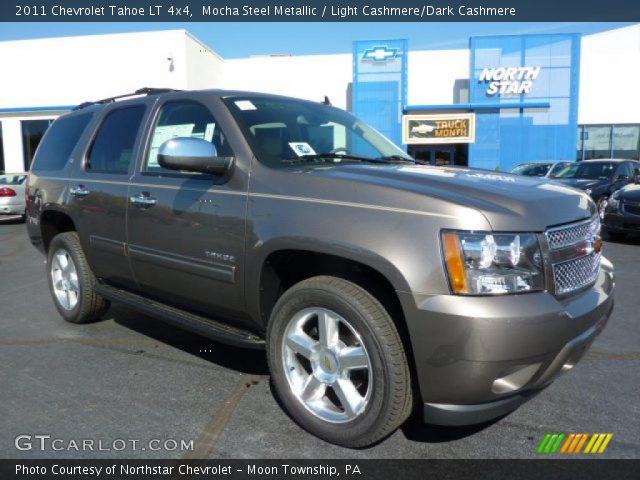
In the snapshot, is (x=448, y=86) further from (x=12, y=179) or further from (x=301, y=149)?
(x=301, y=149)

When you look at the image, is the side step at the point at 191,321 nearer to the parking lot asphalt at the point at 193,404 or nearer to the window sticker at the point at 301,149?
the parking lot asphalt at the point at 193,404

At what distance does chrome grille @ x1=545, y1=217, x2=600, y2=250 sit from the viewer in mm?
2396

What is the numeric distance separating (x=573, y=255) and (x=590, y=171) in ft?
38.4

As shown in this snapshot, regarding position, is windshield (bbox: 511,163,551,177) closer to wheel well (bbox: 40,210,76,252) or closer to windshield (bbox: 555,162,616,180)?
windshield (bbox: 555,162,616,180)

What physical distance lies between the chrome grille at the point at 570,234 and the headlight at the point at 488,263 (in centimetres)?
20

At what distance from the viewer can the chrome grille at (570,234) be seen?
240 cm

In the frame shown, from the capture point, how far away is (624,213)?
374 inches

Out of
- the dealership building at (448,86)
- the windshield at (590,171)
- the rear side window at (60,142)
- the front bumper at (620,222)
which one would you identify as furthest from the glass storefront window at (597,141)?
the rear side window at (60,142)

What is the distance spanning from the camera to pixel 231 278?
9.93 ft

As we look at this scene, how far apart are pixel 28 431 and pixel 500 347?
250 cm

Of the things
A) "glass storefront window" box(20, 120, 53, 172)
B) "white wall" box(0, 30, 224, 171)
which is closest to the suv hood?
"white wall" box(0, 30, 224, 171)
